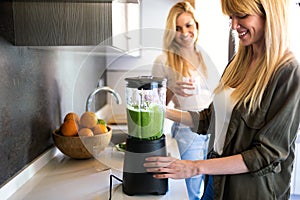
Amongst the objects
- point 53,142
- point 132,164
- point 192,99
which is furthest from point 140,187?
point 53,142

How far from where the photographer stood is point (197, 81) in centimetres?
131

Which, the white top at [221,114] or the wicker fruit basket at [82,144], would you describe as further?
the wicker fruit basket at [82,144]

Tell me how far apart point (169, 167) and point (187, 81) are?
428 millimetres

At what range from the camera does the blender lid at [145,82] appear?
0.94 metres

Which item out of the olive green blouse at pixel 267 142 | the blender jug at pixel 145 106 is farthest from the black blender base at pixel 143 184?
the olive green blouse at pixel 267 142

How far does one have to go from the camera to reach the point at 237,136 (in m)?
1.05

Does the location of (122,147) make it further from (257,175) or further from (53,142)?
(257,175)

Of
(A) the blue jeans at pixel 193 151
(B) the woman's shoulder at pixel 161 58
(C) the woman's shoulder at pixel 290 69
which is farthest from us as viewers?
(A) the blue jeans at pixel 193 151

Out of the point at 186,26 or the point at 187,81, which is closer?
the point at 187,81

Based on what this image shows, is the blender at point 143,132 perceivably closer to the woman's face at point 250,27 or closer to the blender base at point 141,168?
the blender base at point 141,168

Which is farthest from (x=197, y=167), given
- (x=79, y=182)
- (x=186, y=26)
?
(x=186, y=26)

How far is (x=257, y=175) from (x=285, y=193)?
13cm

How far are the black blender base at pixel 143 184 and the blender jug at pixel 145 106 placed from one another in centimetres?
12

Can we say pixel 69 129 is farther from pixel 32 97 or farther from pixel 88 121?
pixel 32 97
